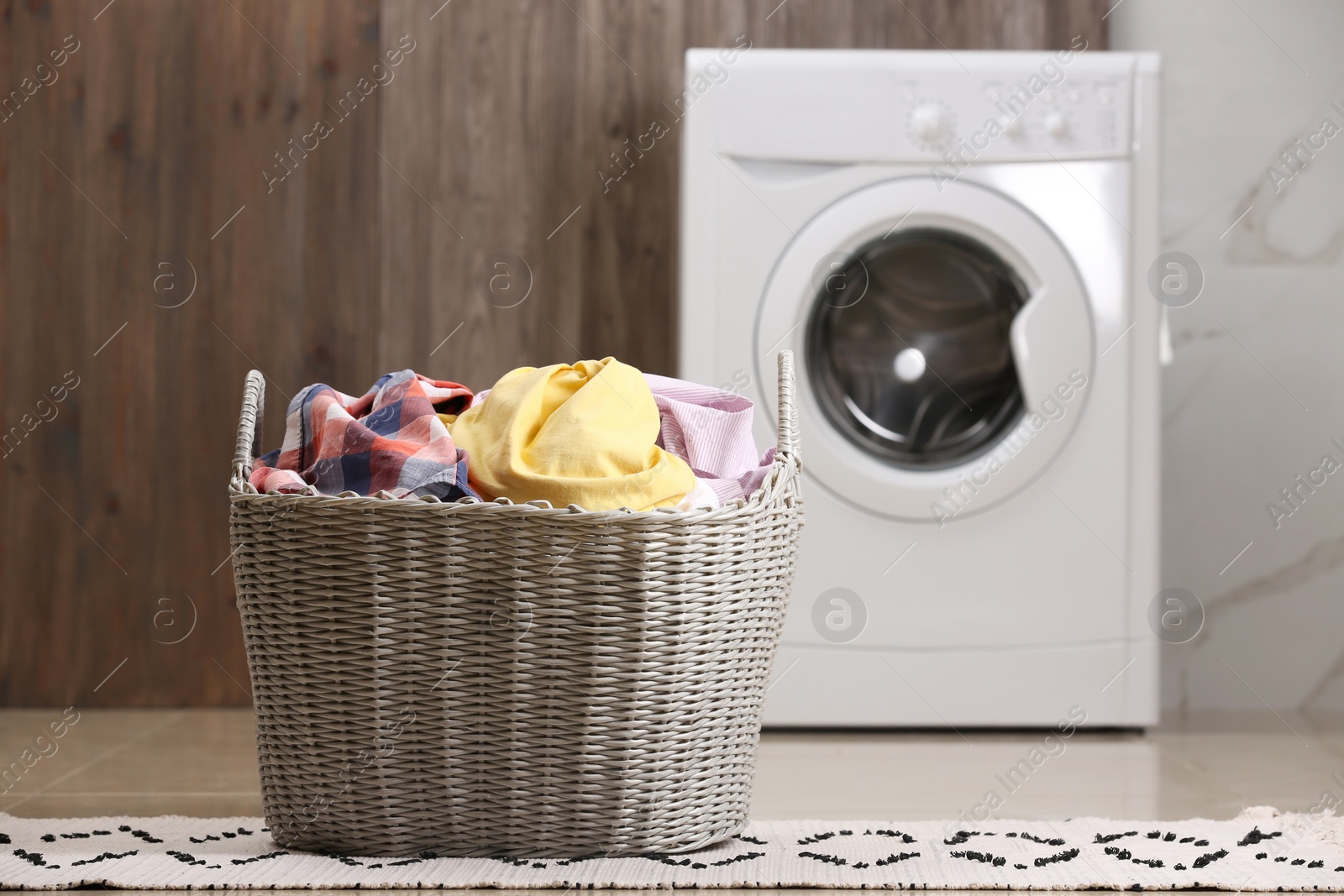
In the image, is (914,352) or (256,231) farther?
(256,231)

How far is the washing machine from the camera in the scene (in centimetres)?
160

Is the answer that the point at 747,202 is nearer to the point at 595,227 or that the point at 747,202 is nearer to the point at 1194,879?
the point at 595,227

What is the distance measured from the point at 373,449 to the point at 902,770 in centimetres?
81

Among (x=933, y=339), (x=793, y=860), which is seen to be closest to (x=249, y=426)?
(x=793, y=860)

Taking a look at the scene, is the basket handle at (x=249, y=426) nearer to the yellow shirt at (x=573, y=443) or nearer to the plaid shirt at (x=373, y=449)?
the plaid shirt at (x=373, y=449)

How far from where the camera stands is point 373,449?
911 mm

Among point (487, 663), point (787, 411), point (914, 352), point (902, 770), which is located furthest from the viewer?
point (914, 352)

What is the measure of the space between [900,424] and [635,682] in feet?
2.79

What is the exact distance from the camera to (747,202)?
163 centimetres

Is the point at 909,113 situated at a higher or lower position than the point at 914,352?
higher

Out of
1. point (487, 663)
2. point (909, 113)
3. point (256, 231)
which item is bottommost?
point (487, 663)

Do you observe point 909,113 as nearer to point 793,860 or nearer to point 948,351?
point 948,351

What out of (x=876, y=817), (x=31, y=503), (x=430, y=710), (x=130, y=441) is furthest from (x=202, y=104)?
(x=876, y=817)

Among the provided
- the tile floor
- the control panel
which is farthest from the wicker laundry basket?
the control panel
